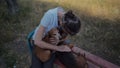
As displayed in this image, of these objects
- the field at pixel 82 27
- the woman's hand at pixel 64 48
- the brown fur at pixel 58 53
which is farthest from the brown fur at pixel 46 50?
the field at pixel 82 27

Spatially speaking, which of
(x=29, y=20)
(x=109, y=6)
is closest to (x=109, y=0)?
(x=109, y=6)

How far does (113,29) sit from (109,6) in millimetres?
733

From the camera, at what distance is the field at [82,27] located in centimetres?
435

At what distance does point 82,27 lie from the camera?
16.1ft

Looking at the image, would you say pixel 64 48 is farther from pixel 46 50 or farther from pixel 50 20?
pixel 50 20

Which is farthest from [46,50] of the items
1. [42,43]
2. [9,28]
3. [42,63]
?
[9,28]

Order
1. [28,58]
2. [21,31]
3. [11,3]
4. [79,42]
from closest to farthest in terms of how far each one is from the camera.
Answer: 1. [28,58]
2. [79,42]
3. [21,31]
4. [11,3]

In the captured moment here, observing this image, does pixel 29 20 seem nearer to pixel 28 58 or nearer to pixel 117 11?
pixel 28 58

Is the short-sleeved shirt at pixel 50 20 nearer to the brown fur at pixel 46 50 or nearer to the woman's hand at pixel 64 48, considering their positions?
the brown fur at pixel 46 50

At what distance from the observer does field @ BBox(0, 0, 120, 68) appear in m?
4.35

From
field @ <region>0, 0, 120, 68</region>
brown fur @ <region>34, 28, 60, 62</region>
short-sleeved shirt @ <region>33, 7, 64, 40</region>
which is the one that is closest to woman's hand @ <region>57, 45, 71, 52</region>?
brown fur @ <region>34, 28, 60, 62</region>

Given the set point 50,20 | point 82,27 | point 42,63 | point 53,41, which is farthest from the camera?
point 82,27

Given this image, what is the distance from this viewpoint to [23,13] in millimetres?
5434

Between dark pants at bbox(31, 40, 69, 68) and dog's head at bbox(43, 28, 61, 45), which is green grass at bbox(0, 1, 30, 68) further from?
dog's head at bbox(43, 28, 61, 45)
